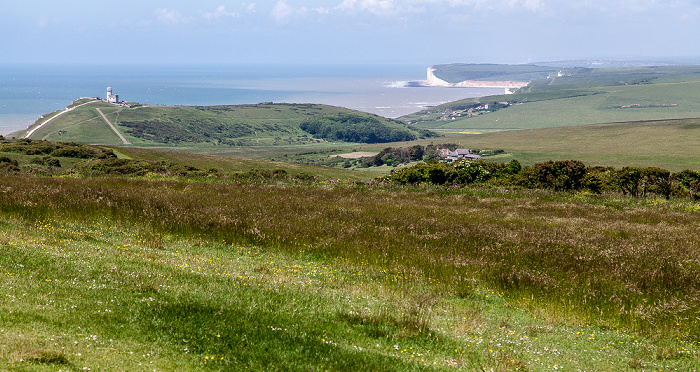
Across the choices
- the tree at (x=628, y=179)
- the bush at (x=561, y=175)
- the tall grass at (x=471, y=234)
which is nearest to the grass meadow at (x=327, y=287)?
the tall grass at (x=471, y=234)

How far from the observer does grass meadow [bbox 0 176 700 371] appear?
765 centimetres

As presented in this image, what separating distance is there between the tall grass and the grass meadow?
75mm

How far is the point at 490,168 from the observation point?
45.8 meters

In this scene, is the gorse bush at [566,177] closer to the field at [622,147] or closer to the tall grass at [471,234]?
the tall grass at [471,234]

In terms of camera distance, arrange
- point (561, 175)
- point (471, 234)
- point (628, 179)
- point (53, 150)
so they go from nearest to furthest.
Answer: point (471, 234)
point (628, 179)
point (561, 175)
point (53, 150)

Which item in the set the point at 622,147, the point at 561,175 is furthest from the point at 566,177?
the point at 622,147

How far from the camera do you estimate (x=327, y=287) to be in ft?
37.6

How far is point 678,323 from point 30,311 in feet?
39.3

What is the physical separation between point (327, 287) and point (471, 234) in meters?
6.97

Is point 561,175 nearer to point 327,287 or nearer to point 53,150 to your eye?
point 327,287

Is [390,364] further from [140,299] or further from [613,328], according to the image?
[613,328]

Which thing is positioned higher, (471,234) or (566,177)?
(471,234)

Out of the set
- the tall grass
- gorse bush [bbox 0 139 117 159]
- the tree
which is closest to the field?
the tree

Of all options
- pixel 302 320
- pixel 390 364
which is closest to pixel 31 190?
pixel 302 320
